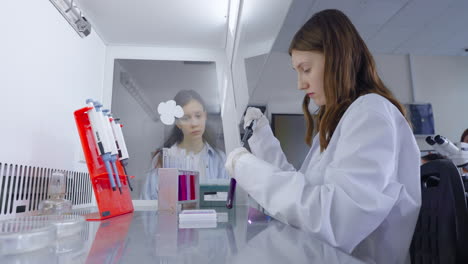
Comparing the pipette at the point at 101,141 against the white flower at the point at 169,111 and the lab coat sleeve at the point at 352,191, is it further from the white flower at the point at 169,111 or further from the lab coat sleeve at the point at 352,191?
the white flower at the point at 169,111

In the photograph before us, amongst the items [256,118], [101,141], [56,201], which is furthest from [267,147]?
[56,201]

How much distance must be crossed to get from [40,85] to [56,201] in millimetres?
474

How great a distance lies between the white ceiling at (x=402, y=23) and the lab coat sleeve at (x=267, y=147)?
1.20ft

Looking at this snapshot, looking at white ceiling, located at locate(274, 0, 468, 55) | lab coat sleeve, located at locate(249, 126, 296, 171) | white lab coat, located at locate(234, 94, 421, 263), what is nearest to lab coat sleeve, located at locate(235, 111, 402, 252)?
white lab coat, located at locate(234, 94, 421, 263)

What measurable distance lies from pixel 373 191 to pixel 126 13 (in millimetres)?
1687

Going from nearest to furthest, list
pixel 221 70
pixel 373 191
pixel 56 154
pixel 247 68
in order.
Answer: pixel 373 191 < pixel 56 154 < pixel 247 68 < pixel 221 70

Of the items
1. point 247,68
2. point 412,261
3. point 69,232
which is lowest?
point 412,261

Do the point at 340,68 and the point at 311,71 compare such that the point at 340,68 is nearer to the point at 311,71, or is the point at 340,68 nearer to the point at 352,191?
the point at 311,71

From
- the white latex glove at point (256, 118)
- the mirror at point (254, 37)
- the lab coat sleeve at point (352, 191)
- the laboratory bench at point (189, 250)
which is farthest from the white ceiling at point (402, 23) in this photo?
the laboratory bench at point (189, 250)

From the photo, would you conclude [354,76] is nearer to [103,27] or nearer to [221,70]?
[221,70]

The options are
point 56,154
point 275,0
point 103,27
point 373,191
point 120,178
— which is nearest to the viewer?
point 373,191

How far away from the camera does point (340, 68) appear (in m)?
0.75

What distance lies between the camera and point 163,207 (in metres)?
1.24

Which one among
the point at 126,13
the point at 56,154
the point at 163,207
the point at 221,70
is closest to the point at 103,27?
the point at 126,13
